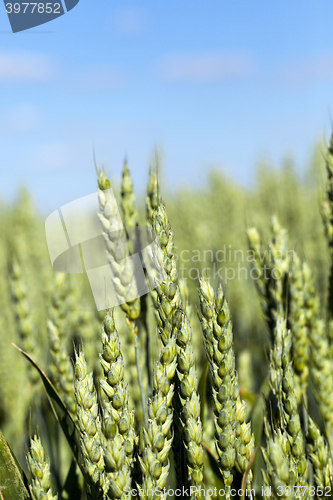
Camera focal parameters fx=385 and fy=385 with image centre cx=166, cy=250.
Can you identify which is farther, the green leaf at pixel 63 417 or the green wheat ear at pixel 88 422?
the green leaf at pixel 63 417

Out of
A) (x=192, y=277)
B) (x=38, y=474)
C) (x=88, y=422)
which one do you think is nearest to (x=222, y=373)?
(x=88, y=422)

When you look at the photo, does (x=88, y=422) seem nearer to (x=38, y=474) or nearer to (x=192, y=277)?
(x=38, y=474)

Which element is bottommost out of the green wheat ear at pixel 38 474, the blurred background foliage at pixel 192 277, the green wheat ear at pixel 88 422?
the blurred background foliage at pixel 192 277

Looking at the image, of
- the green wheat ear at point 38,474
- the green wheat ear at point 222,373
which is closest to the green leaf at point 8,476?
the green wheat ear at point 38,474

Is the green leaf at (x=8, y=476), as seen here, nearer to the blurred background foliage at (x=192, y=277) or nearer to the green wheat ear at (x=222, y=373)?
the blurred background foliage at (x=192, y=277)

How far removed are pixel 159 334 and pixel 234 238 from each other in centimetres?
238

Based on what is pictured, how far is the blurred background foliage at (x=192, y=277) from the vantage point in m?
1.34

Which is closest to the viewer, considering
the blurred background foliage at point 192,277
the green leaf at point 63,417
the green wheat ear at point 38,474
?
the green wheat ear at point 38,474

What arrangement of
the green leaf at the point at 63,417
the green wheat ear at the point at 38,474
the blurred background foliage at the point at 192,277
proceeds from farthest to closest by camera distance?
1. the blurred background foliage at the point at 192,277
2. the green leaf at the point at 63,417
3. the green wheat ear at the point at 38,474

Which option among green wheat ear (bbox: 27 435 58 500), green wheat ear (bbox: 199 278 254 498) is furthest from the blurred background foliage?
green wheat ear (bbox: 199 278 254 498)

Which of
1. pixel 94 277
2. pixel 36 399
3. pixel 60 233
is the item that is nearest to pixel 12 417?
pixel 36 399

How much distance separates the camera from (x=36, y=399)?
1.11 m

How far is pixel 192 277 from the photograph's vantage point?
7.92 ft

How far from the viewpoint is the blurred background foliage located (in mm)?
1338
